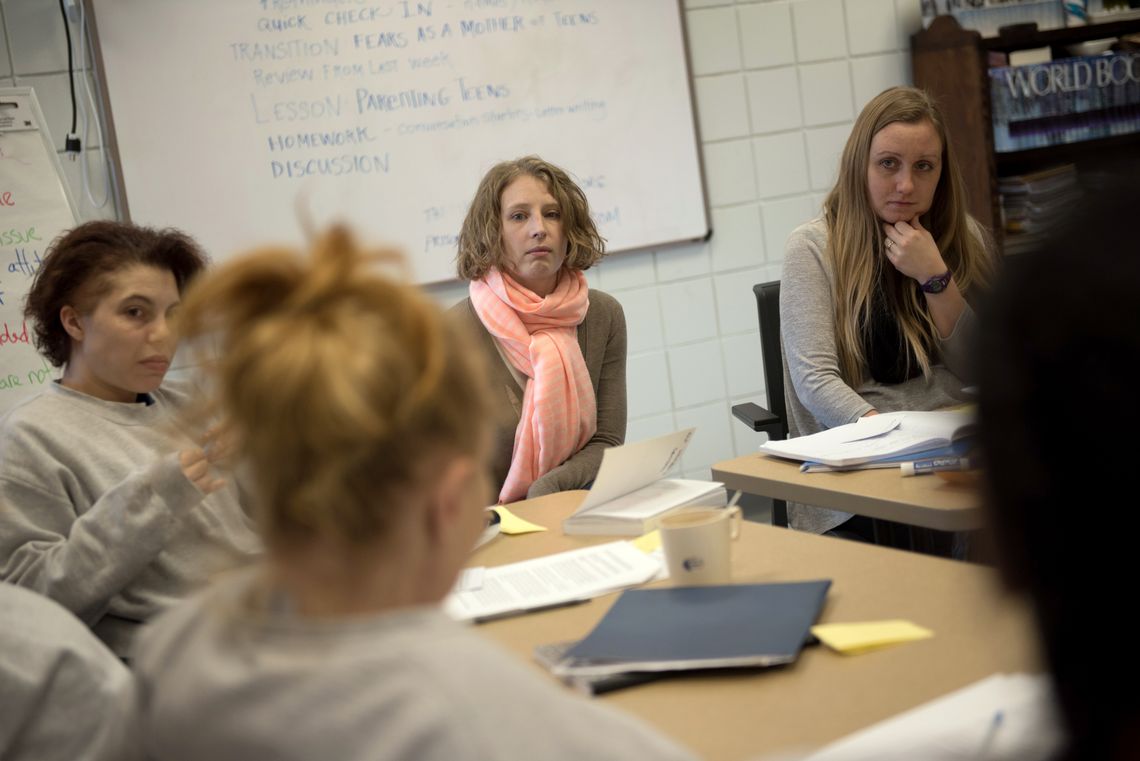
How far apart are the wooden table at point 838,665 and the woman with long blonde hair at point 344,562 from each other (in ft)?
0.89

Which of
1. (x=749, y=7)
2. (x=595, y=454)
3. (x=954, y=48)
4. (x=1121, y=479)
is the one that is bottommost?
(x=595, y=454)

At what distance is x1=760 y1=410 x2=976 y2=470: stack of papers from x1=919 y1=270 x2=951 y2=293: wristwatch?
0.47 metres

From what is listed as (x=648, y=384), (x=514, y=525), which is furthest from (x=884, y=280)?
(x=648, y=384)

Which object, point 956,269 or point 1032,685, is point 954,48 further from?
point 1032,685

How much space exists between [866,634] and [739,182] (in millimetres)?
3064

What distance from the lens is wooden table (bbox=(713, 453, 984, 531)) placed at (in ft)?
5.10

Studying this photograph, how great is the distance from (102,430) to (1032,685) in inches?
55.1

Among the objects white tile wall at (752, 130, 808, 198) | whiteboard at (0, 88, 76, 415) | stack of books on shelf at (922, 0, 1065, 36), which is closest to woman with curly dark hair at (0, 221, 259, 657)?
whiteboard at (0, 88, 76, 415)

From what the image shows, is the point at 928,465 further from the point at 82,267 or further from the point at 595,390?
the point at 82,267

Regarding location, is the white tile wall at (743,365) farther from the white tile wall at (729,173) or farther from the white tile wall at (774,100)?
the white tile wall at (774,100)

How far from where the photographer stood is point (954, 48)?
3.96 m

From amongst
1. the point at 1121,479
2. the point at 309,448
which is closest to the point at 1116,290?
the point at 1121,479

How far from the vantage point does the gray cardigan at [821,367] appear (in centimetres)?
240

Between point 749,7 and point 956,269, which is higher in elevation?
point 749,7
